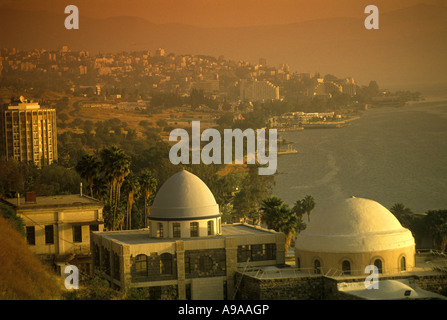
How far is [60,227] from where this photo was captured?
2386 inches

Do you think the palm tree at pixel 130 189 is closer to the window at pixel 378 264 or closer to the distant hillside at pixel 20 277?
the distant hillside at pixel 20 277

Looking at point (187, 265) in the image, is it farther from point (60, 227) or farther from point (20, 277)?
point (60, 227)

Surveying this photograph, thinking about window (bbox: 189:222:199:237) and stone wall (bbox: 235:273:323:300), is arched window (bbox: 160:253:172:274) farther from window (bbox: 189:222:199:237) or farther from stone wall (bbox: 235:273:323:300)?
stone wall (bbox: 235:273:323:300)

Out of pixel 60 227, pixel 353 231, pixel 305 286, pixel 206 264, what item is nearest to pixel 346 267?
pixel 353 231

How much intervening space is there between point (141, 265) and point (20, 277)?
9602 millimetres

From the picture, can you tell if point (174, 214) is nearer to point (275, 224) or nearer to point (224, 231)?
point (224, 231)

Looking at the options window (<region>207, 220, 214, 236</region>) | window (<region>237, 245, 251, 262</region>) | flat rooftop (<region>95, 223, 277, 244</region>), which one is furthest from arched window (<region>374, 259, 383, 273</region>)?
window (<region>207, 220, 214, 236</region>)

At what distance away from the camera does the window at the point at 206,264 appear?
1917 inches

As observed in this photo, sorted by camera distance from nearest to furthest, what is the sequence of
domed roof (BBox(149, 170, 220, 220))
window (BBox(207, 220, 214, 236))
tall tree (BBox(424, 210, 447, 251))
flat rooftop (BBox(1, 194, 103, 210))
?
domed roof (BBox(149, 170, 220, 220)), window (BBox(207, 220, 214, 236)), flat rooftop (BBox(1, 194, 103, 210)), tall tree (BBox(424, 210, 447, 251))

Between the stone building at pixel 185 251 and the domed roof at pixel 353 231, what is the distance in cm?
338

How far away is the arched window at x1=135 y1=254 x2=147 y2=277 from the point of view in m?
47.5

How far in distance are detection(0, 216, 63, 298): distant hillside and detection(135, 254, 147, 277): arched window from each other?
4241 mm

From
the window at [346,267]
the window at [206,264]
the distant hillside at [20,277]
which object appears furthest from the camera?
the window at [206,264]

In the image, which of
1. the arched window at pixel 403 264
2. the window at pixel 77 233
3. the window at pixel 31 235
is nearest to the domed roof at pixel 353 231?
the arched window at pixel 403 264
